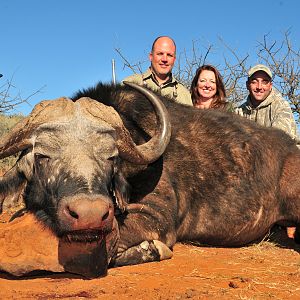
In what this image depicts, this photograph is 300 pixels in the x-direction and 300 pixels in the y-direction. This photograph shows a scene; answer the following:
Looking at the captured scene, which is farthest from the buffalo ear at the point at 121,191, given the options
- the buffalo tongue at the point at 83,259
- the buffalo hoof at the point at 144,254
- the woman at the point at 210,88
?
the woman at the point at 210,88

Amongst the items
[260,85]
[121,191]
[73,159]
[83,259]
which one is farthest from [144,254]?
[260,85]

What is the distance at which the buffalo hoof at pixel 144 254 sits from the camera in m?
4.51

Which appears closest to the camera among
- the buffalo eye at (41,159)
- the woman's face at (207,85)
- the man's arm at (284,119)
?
the buffalo eye at (41,159)

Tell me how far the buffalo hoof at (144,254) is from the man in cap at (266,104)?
4358mm

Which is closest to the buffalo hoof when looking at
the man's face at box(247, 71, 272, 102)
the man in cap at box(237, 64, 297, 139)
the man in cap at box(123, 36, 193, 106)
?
the man in cap at box(123, 36, 193, 106)

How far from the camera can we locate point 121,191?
4750 millimetres

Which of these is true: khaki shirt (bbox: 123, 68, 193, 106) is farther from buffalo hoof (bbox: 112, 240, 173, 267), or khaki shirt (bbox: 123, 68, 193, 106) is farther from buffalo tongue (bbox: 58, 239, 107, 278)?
buffalo tongue (bbox: 58, 239, 107, 278)

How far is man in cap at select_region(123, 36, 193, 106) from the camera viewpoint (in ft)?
28.0

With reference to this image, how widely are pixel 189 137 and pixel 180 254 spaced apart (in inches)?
55.3

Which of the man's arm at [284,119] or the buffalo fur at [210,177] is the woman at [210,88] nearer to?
the man's arm at [284,119]

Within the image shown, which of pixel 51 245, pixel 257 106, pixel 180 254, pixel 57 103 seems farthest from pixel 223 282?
pixel 257 106

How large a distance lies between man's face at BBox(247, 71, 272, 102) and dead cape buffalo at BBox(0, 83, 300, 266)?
2217 millimetres

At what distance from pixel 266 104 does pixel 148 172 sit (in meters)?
4.19

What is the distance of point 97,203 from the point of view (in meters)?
3.56
